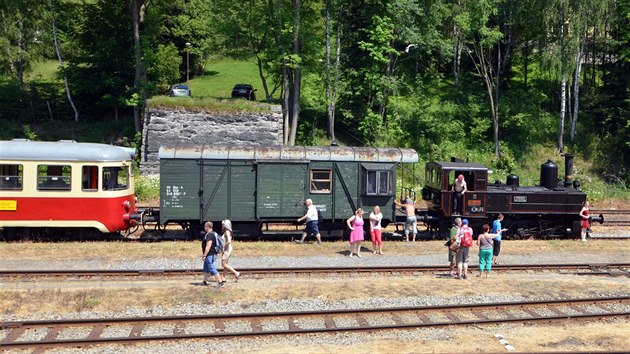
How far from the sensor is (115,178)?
19.3m

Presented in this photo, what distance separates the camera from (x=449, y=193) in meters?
21.2

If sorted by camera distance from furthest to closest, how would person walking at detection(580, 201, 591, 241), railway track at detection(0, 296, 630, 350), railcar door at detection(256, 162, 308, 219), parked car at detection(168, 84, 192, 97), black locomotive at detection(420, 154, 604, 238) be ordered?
parked car at detection(168, 84, 192, 97) < person walking at detection(580, 201, 591, 241) < black locomotive at detection(420, 154, 604, 238) < railcar door at detection(256, 162, 308, 219) < railway track at detection(0, 296, 630, 350)

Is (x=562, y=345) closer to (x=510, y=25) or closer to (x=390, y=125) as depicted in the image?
(x=390, y=125)

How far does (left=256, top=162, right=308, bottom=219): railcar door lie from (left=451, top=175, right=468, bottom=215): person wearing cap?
5.41 meters

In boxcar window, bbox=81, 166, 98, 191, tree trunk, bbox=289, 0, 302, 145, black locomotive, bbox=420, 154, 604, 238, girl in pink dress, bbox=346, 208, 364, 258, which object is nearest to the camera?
girl in pink dress, bbox=346, 208, 364, 258

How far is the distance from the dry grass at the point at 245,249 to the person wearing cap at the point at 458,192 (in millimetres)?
1439

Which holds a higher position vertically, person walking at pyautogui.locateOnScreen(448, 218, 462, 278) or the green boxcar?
the green boxcar

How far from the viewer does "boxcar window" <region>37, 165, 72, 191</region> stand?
18.6m

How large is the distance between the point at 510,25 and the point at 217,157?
78.1 feet

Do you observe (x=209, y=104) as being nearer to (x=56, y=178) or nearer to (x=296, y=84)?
(x=296, y=84)

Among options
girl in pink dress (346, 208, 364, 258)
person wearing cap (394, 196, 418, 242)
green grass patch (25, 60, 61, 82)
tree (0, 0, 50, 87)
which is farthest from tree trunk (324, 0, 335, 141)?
green grass patch (25, 60, 61, 82)

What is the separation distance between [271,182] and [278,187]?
0.97 ft

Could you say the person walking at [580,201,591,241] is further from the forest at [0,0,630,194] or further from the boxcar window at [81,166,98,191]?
the boxcar window at [81,166,98,191]

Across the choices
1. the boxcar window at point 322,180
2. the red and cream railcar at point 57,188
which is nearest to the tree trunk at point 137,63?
the red and cream railcar at point 57,188
